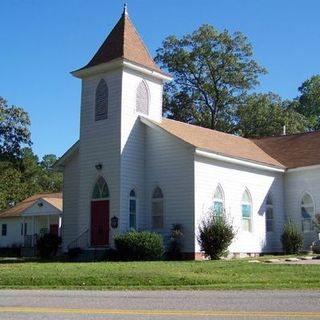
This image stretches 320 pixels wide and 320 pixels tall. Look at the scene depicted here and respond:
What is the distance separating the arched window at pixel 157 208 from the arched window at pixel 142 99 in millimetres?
4200

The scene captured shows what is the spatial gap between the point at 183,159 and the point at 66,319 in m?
18.7

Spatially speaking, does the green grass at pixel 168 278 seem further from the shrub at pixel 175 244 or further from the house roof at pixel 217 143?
the house roof at pixel 217 143

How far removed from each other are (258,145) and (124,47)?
13040 mm

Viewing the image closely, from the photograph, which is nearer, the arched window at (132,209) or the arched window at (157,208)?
the arched window at (132,209)

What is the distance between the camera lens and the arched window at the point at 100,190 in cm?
2948

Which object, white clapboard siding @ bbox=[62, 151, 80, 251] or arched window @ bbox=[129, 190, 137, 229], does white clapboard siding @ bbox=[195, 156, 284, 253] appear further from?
white clapboard siding @ bbox=[62, 151, 80, 251]

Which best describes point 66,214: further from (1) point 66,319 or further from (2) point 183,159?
(1) point 66,319

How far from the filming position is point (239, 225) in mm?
31000

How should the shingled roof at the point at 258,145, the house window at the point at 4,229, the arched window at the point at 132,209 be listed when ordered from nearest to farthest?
the arched window at the point at 132,209
the shingled roof at the point at 258,145
the house window at the point at 4,229

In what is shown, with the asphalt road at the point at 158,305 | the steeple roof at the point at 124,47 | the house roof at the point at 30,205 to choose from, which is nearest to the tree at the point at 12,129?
the house roof at the point at 30,205

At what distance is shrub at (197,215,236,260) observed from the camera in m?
26.2

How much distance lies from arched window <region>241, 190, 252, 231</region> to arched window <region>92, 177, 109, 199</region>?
7.33 m

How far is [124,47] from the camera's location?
30.5m

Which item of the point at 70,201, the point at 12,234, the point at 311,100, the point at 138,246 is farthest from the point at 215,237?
the point at 311,100
